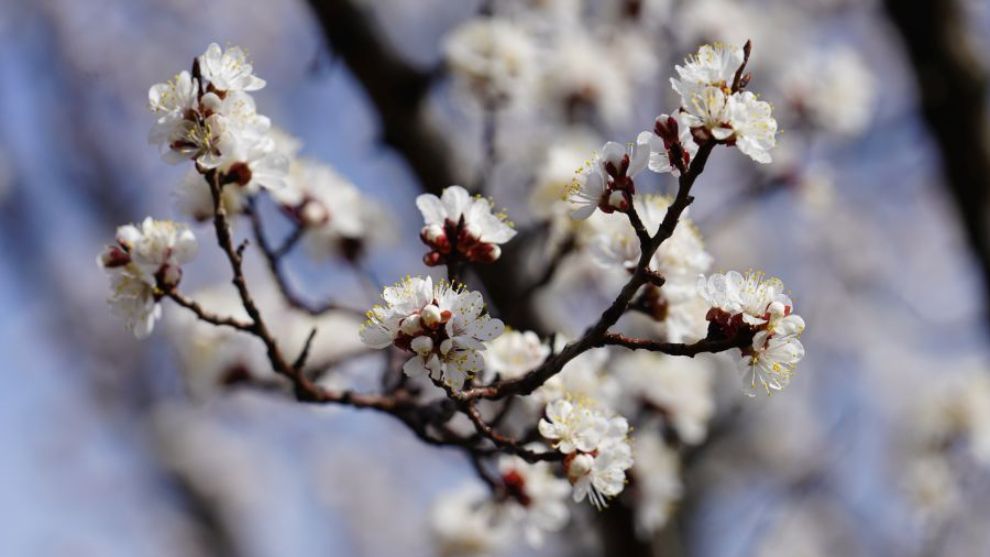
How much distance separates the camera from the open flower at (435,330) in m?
1.20

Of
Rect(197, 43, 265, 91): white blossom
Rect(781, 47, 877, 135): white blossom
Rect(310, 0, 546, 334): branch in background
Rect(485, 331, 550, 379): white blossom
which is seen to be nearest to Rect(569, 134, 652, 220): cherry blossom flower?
Rect(485, 331, 550, 379): white blossom

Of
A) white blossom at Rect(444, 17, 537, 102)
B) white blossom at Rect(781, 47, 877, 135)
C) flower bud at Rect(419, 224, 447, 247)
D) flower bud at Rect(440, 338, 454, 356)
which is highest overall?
white blossom at Rect(781, 47, 877, 135)

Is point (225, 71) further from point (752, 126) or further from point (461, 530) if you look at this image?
point (461, 530)

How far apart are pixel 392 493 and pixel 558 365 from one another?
8.86 meters

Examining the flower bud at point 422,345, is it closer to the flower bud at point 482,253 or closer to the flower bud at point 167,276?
the flower bud at point 482,253

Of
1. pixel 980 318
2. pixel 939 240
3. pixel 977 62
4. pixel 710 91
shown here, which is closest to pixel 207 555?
pixel 980 318

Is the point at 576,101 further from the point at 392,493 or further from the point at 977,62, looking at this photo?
the point at 392,493

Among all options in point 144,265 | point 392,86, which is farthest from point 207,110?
point 392,86

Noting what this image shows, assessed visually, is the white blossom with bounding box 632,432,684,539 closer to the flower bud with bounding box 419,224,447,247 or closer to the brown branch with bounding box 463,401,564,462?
the brown branch with bounding box 463,401,564,462

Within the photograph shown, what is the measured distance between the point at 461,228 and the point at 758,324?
45 centimetres

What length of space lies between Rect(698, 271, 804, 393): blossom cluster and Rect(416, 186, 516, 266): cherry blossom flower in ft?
1.06

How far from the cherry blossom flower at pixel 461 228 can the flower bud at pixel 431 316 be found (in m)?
0.18

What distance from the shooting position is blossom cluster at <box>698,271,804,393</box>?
4.04ft

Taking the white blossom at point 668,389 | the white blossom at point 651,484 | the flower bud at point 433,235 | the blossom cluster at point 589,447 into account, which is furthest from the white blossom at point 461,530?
the flower bud at point 433,235
